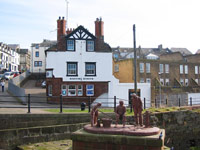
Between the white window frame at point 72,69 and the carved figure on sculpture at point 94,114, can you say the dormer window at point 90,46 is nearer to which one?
the white window frame at point 72,69

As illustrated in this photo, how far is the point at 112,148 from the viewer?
9.06 meters

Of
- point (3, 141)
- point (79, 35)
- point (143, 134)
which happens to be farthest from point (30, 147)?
point (79, 35)

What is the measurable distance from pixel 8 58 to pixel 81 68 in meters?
56.1

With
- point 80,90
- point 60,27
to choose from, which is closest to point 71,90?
point 80,90

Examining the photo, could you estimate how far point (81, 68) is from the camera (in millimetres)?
24969

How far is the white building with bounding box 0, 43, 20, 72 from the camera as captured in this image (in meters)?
68.2

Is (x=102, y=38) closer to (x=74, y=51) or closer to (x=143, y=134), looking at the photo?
(x=74, y=51)

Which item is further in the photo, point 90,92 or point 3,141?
point 90,92

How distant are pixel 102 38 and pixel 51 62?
19.9 feet

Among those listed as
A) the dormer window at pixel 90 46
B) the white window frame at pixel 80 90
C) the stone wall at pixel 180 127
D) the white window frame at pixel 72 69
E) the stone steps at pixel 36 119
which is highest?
the dormer window at pixel 90 46

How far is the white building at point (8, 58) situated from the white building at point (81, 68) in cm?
4508

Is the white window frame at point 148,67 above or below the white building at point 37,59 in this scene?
below

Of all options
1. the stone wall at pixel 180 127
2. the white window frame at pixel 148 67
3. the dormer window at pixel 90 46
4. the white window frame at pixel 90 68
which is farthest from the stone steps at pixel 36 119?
the white window frame at pixel 148 67

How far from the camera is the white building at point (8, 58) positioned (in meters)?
68.2
